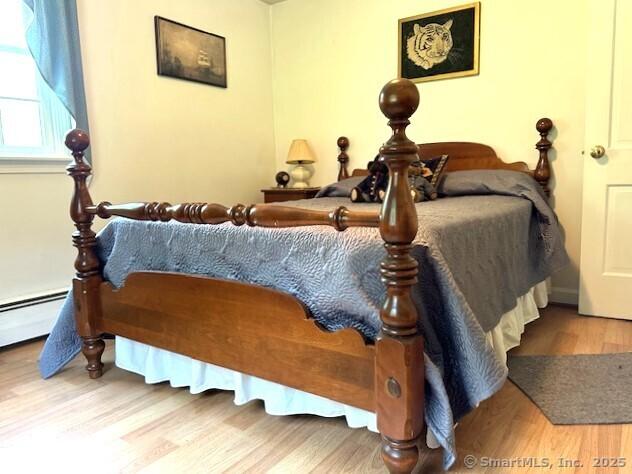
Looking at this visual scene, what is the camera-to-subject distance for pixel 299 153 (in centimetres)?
357

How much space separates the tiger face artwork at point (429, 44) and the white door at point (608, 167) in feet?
2.67

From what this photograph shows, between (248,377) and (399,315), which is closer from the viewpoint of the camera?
(399,315)

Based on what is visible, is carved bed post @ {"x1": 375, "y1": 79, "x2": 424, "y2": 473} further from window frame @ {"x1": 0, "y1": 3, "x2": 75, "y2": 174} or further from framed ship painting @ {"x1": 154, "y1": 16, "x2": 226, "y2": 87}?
framed ship painting @ {"x1": 154, "y1": 16, "x2": 226, "y2": 87}

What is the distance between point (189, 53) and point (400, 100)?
2.53 meters

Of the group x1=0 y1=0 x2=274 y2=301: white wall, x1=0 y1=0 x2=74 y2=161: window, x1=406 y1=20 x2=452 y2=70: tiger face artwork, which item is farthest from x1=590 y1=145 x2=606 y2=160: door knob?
x1=0 y1=0 x2=74 y2=161: window

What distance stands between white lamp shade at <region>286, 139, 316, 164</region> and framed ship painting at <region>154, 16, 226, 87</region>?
682 millimetres

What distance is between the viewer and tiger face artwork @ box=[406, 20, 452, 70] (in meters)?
3.04

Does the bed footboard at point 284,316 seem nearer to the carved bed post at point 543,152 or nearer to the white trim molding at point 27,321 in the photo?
the white trim molding at point 27,321

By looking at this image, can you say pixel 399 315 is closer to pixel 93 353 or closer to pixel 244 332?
pixel 244 332

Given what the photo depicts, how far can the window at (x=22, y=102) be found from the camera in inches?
91.8

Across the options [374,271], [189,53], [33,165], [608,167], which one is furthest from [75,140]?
[608,167]

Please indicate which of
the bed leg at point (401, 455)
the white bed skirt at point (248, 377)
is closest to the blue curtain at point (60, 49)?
the white bed skirt at point (248, 377)

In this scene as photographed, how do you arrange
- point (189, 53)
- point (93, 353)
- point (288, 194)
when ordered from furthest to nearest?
point (288, 194), point (189, 53), point (93, 353)

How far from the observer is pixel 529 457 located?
1.34 meters
